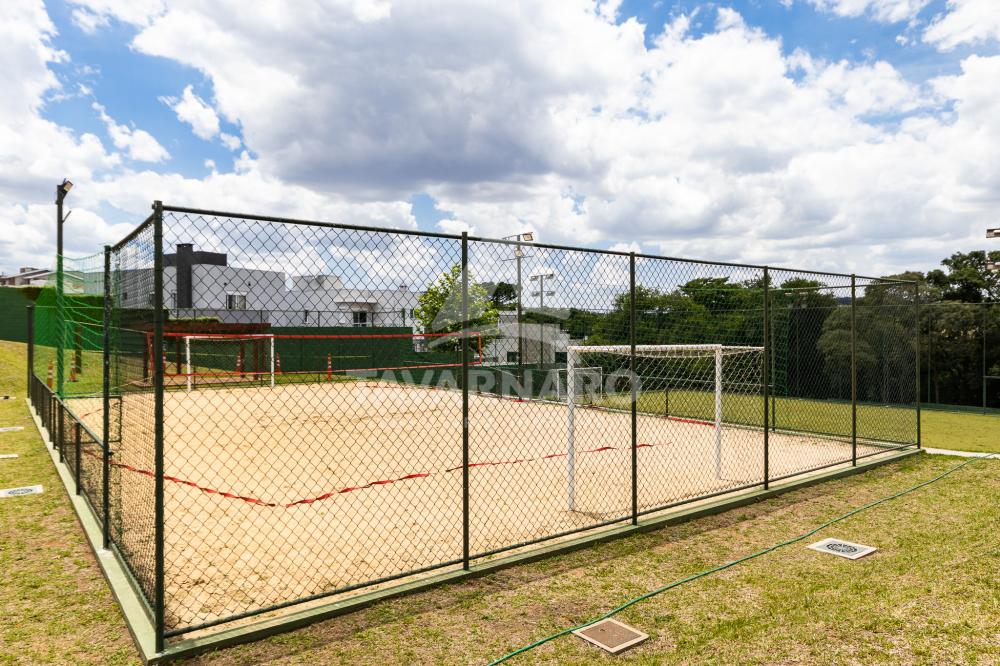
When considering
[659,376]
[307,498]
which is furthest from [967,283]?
[307,498]

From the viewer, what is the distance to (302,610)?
3.43 metres

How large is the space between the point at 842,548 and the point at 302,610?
3.92 meters

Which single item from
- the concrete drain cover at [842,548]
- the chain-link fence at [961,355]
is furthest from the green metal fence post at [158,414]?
the chain-link fence at [961,355]

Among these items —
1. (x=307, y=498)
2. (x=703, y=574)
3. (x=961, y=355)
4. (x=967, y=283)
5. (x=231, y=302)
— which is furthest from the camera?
(x=967, y=283)

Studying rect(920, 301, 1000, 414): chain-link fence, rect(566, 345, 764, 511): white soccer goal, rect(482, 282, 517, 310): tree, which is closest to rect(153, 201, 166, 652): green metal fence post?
rect(482, 282, 517, 310): tree

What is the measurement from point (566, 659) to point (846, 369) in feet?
40.3

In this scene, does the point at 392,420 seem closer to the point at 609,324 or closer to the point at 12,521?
the point at 609,324

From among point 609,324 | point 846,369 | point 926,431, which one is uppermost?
point 609,324

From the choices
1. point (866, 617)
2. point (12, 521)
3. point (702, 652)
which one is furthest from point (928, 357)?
point (12, 521)

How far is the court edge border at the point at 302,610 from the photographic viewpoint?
9.95 ft

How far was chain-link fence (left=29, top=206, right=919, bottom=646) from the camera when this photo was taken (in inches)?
152

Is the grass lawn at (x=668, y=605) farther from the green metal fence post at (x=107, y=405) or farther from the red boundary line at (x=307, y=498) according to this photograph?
the red boundary line at (x=307, y=498)

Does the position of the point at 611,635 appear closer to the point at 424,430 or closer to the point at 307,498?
the point at 307,498

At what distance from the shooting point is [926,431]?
11164 millimetres
